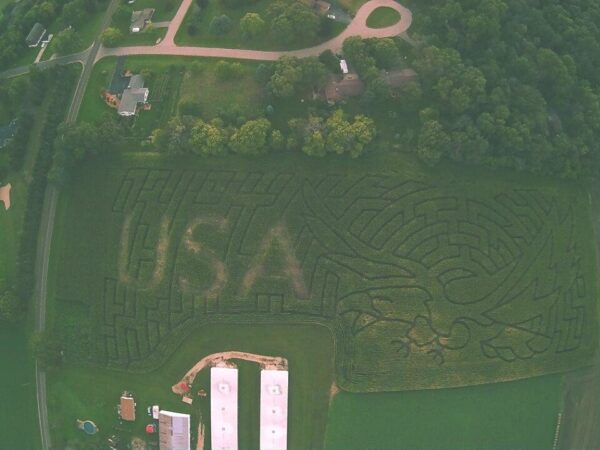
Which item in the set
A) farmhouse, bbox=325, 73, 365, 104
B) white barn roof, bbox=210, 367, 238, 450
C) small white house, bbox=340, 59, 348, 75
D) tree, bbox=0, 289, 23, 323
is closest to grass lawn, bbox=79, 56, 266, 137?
farmhouse, bbox=325, 73, 365, 104

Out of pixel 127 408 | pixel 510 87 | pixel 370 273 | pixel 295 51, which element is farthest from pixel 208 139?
pixel 510 87

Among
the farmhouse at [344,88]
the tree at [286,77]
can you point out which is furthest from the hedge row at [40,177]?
the farmhouse at [344,88]

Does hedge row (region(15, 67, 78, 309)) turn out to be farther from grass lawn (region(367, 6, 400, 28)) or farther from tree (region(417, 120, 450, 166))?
tree (region(417, 120, 450, 166))

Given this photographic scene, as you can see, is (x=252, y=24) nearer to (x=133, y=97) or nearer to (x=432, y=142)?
(x=133, y=97)

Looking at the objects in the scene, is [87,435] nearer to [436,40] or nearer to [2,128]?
[2,128]

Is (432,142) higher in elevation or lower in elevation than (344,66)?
lower

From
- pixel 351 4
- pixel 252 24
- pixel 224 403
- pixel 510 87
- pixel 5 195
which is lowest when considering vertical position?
pixel 224 403
